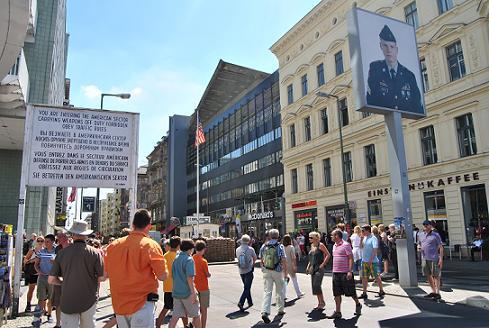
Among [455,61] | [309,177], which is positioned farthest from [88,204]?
[455,61]

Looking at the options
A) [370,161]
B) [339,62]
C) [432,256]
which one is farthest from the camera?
[339,62]

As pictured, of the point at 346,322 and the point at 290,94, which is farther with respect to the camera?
the point at 290,94

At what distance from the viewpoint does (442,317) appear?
8.17 meters

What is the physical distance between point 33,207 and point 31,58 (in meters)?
6.53

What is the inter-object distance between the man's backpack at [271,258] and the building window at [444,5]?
68.8 ft

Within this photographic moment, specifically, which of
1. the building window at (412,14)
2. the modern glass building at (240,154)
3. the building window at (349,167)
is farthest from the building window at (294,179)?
the building window at (412,14)

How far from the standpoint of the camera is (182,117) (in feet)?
262

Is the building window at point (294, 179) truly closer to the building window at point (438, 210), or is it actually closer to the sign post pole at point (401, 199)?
the building window at point (438, 210)

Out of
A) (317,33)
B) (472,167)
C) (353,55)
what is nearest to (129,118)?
(353,55)

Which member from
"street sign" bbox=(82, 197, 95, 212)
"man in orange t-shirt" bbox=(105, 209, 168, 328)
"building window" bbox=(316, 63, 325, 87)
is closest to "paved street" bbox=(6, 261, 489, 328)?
"man in orange t-shirt" bbox=(105, 209, 168, 328)

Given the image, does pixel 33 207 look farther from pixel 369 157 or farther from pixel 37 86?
pixel 369 157

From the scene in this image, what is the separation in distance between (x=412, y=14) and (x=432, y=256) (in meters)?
20.6

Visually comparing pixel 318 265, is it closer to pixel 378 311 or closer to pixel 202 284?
pixel 378 311

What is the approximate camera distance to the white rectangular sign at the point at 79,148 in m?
9.67
